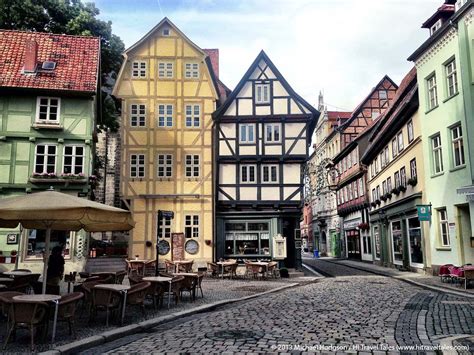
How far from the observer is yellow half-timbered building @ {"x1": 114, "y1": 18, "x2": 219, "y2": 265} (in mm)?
25295

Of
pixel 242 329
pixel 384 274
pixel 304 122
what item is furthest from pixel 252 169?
pixel 242 329

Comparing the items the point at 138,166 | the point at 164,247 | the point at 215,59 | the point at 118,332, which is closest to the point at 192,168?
the point at 138,166

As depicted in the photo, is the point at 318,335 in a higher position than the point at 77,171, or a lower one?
lower

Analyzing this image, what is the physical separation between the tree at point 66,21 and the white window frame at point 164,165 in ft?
22.6

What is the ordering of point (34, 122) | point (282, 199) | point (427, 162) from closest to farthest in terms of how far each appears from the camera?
point (427, 162) → point (34, 122) → point (282, 199)

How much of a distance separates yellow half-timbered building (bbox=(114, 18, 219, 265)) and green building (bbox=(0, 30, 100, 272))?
2.90 meters

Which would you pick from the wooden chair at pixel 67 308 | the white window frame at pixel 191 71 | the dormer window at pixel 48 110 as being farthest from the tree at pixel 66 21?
the wooden chair at pixel 67 308

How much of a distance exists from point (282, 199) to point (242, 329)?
55.8 ft

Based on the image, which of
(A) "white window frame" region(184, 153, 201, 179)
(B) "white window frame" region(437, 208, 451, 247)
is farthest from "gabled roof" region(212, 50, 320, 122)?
(B) "white window frame" region(437, 208, 451, 247)

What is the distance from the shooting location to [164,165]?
2581cm

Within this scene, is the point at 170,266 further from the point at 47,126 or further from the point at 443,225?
the point at 443,225

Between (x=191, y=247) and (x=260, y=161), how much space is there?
639 cm

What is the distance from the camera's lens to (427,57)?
69.9 feet

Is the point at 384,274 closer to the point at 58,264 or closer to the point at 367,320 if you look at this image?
the point at 367,320
